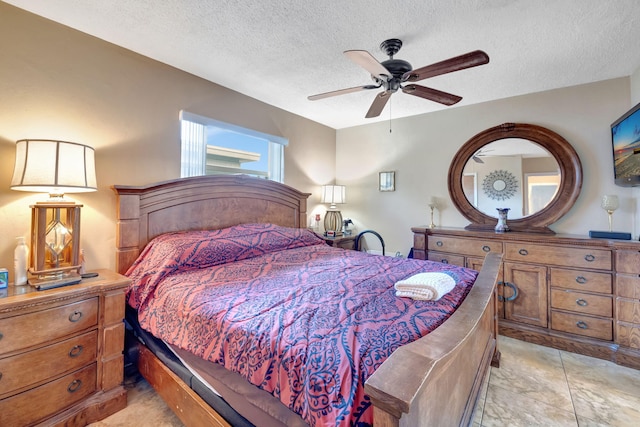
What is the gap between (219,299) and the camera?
4.71 feet

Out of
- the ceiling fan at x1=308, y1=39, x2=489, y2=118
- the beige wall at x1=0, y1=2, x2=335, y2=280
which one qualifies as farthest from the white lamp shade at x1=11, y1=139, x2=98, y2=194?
the ceiling fan at x1=308, y1=39, x2=489, y2=118

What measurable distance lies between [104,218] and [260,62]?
1778 millimetres

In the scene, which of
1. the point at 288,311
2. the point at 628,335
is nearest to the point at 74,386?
the point at 288,311

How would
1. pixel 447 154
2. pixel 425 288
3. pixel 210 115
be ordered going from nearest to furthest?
pixel 425 288
pixel 210 115
pixel 447 154

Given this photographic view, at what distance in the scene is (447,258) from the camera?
307 centimetres

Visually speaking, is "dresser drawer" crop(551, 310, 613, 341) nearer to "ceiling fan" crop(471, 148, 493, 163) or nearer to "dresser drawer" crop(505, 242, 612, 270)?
"dresser drawer" crop(505, 242, 612, 270)

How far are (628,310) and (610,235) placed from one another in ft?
2.07

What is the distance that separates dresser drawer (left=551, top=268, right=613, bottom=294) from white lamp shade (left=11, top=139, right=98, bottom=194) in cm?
378

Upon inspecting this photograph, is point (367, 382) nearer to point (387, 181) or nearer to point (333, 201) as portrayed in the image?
point (333, 201)

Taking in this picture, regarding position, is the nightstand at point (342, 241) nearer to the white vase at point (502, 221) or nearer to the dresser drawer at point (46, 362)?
the white vase at point (502, 221)

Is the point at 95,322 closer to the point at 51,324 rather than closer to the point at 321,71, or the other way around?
the point at 51,324

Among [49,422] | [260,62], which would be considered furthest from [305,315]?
[260,62]

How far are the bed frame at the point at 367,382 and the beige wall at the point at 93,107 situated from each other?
0.18 m

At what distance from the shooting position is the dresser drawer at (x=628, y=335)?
2.18m
